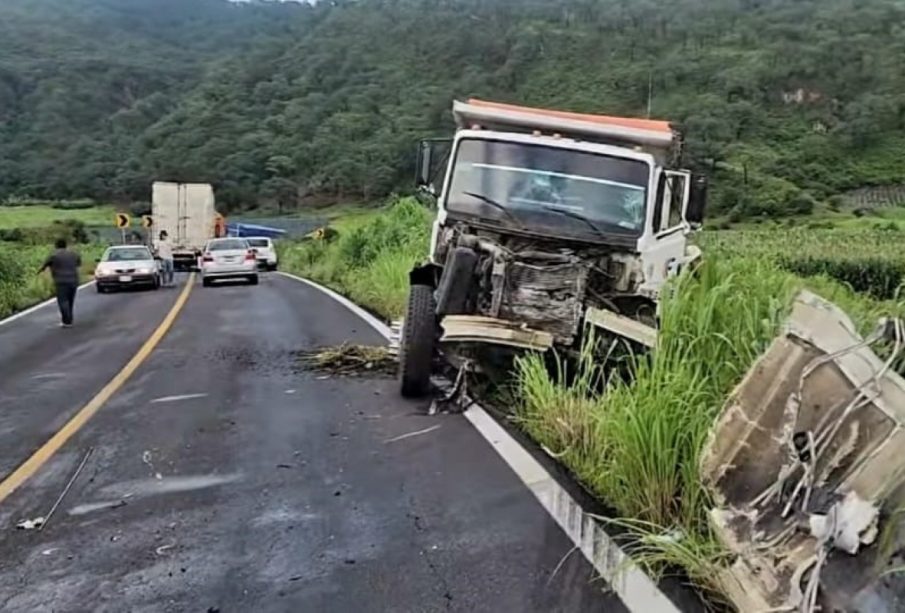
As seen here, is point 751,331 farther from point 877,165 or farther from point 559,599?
point 877,165

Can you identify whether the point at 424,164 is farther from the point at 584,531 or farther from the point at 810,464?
the point at 810,464

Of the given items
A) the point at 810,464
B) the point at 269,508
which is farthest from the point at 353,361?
the point at 810,464

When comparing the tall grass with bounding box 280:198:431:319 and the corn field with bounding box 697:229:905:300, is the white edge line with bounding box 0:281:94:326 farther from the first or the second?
the corn field with bounding box 697:229:905:300

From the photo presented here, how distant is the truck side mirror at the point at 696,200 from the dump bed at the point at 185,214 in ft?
123

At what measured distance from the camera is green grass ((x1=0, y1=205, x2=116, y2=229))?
6340cm

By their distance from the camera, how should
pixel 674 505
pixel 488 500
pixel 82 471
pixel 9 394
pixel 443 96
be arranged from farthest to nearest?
1. pixel 443 96
2. pixel 9 394
3. pixel 82 471
4. pixel 488 500
5. pixel 674 505

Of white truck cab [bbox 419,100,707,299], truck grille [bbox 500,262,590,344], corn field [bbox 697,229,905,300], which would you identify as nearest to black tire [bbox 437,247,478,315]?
truck grille [bbox 500,262,590,344]

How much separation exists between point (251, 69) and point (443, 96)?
2732cm

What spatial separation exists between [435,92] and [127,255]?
41.5 metres

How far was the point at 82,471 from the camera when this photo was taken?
6.96 m

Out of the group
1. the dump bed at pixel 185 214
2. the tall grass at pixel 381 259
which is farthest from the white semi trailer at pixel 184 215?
the tall grass at pixel 381 259

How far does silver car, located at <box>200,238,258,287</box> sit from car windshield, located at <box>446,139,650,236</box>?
23858 millimetres

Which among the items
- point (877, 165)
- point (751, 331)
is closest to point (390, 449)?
point (751, 331)

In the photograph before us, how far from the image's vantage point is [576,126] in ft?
33.3
